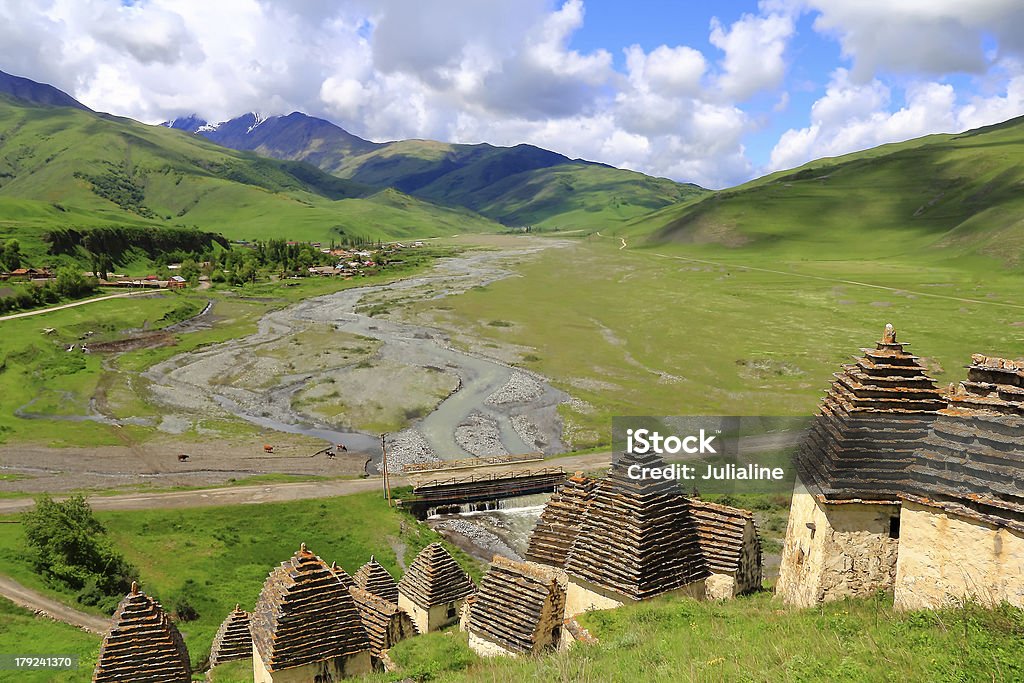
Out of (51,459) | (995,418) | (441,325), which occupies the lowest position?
(51,459)

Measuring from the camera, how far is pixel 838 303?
5162 inches

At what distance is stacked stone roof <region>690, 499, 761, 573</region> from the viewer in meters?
19.0

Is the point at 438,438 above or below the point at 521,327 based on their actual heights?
below

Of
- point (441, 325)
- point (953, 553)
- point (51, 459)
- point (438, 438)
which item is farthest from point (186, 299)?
point (953, 553)

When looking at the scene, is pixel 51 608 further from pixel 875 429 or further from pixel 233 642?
pixel 875 429

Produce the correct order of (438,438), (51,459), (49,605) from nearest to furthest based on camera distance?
(49,605) < (51,459) < (438,438)

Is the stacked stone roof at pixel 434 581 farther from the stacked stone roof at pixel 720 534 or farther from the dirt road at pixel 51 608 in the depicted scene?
the dirt road at pixel 51 608

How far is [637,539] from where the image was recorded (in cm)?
1766

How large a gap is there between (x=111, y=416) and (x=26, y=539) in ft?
140

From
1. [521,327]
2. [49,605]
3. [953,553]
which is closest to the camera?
[953,553]

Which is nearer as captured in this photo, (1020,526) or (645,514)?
(1020,526)

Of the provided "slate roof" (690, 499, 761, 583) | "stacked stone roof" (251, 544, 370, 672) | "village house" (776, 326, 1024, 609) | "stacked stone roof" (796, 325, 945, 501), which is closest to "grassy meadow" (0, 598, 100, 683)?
"stacked stone roof" (251, 544, 370, 672)

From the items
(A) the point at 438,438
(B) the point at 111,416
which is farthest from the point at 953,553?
(B) the point at 111,416

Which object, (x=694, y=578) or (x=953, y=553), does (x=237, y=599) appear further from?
(x=953, y=553)
